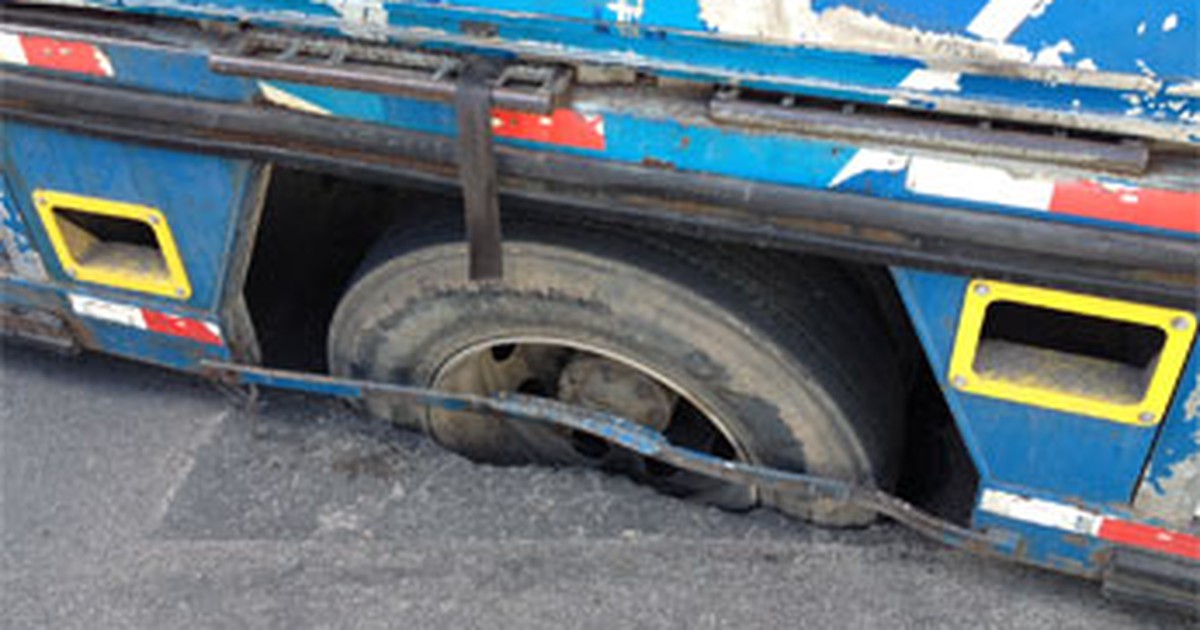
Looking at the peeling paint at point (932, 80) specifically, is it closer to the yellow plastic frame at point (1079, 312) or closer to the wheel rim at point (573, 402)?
the yellow plastic frame at point (1079, 312)

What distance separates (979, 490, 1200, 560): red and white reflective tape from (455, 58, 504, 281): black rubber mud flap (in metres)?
0.94

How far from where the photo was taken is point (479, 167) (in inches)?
64.7

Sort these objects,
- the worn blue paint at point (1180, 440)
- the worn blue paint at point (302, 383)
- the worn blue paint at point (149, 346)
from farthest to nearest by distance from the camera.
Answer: the worn blue paint at point (149, 346) → the worn blue paint at point (302, 383) → the worn blue paint at point (1180, 440)

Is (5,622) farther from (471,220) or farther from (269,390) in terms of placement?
(471,220)

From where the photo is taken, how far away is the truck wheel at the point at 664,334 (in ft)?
5.93

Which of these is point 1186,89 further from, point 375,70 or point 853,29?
point 375,70

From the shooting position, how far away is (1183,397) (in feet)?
5.18

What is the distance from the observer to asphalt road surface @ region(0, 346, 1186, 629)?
1956mm

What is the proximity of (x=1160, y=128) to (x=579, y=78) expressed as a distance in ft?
2.65

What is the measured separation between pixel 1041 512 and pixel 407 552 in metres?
1.15

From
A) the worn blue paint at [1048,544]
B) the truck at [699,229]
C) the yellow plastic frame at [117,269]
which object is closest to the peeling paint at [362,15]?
the truck at [699,229]

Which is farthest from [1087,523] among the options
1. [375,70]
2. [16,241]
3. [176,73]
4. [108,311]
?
[16,241]

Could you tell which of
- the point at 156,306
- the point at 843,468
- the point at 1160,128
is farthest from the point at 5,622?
the point at 1160,128

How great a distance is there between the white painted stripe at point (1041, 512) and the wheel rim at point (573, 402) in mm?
466
